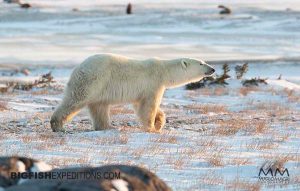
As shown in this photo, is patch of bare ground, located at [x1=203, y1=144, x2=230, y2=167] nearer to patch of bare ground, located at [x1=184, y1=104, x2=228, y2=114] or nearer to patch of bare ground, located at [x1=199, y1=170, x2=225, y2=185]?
patch of bare ground, located at [x1=199, y1=170, x2=225, y2=185]

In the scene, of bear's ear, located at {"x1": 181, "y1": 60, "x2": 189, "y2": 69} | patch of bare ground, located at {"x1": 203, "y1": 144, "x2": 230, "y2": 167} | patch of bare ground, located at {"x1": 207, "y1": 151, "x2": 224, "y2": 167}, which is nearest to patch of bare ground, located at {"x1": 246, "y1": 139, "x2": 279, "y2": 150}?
patch of bare ground, located at {"x1": 203, "y1": 144, "x2": 230, "y2": 167}

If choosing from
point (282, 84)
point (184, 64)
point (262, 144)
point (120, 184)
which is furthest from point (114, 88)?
point (282, 84)

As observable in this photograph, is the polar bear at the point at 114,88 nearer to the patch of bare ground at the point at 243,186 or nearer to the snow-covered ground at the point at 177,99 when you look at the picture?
the snow-covered ground at the point at 177,99

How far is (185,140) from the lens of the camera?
8.96 metres

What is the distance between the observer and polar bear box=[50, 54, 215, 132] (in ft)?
31.9

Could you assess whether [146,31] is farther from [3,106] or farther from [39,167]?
[39,167]

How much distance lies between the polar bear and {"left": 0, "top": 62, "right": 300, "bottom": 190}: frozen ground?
1.05 feet

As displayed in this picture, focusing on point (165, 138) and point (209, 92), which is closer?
point (165, 138)

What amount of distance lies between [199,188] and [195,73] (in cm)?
573

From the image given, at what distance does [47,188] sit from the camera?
3596 mm

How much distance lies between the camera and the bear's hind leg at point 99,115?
1008 cm

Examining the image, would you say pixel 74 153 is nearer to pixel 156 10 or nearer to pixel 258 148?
pixel 258 148

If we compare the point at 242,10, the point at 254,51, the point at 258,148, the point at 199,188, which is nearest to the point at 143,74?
the point at 258,148

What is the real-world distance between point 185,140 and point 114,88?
4.90 ft
